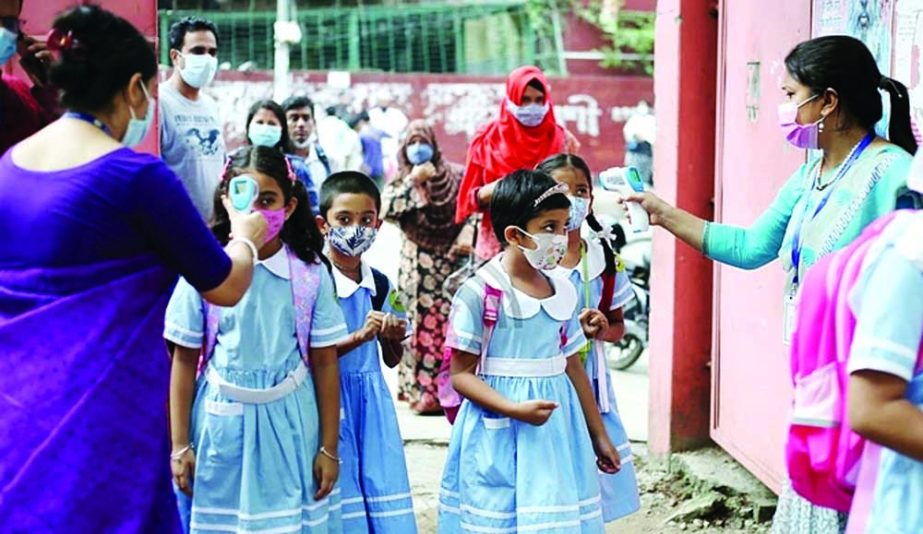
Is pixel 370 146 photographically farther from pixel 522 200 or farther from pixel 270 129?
pixel 522 200

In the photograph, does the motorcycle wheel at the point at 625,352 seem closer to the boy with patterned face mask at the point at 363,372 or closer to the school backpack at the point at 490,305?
the boy with patterned face mask at the point at 363,372

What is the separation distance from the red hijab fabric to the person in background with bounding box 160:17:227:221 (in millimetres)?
1814

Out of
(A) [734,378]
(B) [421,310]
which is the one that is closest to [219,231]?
(A) [734,378]

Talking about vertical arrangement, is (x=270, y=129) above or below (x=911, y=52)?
below

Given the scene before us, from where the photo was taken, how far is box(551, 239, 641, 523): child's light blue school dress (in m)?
4.74

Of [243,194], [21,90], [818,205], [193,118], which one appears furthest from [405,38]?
Result: [243,194]

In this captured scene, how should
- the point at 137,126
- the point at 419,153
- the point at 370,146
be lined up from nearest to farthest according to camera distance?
1. the point at 137,126
2. the point at 419,153
3. the point at 370,146

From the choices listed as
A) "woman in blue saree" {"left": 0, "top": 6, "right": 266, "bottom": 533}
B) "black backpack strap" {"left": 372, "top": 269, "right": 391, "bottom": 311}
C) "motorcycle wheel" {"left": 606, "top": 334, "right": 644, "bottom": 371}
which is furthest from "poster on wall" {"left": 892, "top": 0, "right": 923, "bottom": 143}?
"motorcycle wheel" {"left": 606, "top": 334, "right": 644, "bottom": 371}

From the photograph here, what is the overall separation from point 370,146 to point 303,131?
41.3ft

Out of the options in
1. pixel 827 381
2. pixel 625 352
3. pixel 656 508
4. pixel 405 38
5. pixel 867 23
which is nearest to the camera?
pixel 827 381

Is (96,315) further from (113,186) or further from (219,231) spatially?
(219,231)

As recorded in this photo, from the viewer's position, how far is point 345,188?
4.47 metres

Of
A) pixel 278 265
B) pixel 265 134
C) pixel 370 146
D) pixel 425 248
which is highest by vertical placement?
pixel 265 134

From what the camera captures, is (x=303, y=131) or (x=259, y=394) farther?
(x=303, y=131)
